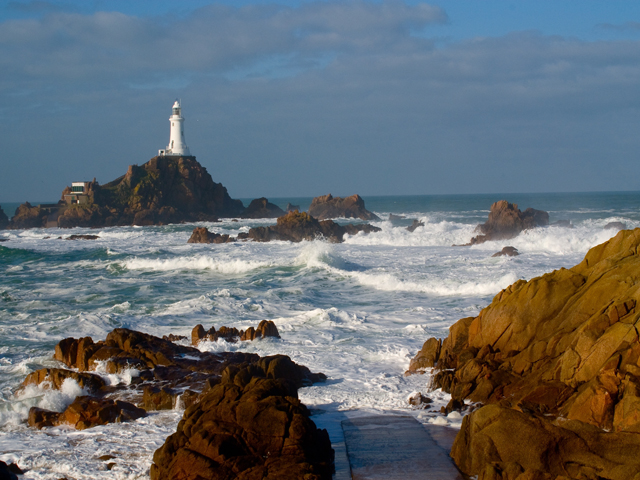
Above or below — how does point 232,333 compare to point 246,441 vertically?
below

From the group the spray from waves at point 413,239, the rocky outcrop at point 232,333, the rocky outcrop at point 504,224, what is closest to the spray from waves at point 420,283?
the rocky outcrop at point 232,333

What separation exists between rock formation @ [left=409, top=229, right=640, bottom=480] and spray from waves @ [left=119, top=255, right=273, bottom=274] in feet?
53.6

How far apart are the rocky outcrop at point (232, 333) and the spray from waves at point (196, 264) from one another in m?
12.5

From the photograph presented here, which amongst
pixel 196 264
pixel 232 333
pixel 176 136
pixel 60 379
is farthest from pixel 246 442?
pixel 176 136

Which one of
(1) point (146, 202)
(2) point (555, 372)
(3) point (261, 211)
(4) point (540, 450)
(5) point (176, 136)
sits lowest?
(4) point (540, 450)

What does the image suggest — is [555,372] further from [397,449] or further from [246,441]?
[246,441]

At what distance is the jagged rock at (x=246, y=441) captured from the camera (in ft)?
19.5

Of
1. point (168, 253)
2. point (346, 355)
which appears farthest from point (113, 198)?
point (346, 355)

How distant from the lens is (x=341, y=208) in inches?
2534

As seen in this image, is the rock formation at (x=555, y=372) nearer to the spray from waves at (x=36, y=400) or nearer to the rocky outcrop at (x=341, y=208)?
the spray from waves at (x=36, y=400)

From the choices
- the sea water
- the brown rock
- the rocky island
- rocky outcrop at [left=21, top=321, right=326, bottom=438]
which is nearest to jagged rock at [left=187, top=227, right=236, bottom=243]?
the sea water

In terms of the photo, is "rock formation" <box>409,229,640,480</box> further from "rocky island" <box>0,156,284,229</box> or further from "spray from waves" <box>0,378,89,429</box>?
"rocky island" <box>0,156,284,229</box>

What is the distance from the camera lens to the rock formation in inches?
229

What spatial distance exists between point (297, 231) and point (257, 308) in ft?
73.4
